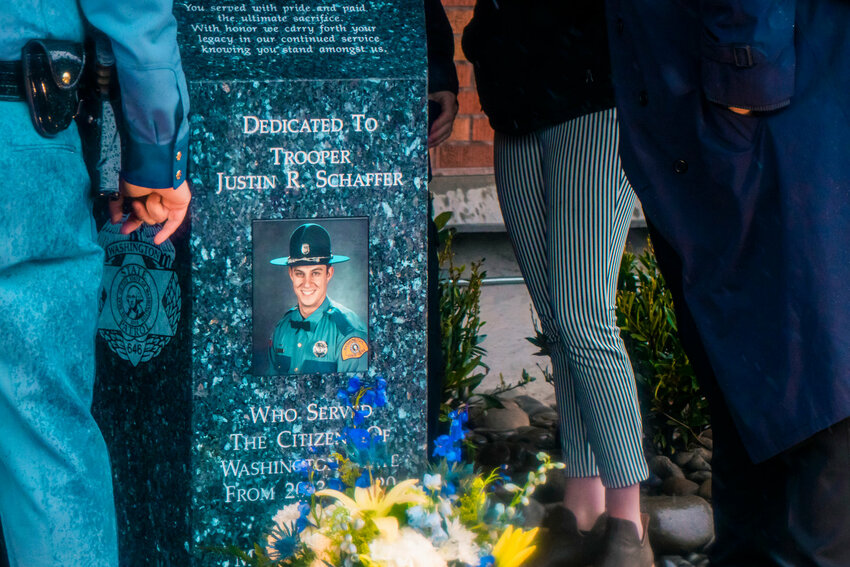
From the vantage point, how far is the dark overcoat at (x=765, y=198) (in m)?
1.88

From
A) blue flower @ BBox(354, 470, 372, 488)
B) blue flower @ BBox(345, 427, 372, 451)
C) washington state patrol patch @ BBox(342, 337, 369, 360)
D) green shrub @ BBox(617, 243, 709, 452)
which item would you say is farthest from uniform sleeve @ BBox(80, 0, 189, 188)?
green shrub @ BBox(617, 243, 709, 452)

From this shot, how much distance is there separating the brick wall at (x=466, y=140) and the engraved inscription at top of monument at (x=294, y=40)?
221 centimetres

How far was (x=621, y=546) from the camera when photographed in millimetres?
3000

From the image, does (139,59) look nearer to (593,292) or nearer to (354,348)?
(354,348)

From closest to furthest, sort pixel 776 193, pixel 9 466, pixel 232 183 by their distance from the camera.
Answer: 1. pixel 776 193
2. pixel 9 466
3. pixel 232 183

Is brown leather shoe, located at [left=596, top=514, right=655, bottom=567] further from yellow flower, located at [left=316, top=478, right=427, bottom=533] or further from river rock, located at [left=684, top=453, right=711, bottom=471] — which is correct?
yellow flower, located at [left=316, top=478, right=427, bottom=533]

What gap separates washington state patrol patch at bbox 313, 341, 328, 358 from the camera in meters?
2.71

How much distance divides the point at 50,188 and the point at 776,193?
1.41 m

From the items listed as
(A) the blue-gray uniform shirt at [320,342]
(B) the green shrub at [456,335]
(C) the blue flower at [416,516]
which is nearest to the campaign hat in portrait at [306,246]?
(A) the blue-gray uniform shirt at [320,342]

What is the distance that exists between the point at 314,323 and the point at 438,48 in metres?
0.98

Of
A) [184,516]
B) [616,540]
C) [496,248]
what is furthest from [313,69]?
[496,248]

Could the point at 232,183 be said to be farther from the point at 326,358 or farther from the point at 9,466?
the point at 9,466

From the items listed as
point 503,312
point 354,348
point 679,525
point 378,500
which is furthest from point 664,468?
point 378,500

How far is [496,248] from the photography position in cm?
498
